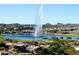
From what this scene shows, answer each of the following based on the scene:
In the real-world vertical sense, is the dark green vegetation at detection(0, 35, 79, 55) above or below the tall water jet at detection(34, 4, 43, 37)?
below

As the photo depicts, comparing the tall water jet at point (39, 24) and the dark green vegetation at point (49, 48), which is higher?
the tall water jet at point (39, 24)

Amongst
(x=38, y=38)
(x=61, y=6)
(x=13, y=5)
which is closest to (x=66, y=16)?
(x=61, y=6)

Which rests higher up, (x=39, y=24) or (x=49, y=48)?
(x=39, y=24)

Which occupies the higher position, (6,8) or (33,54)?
(6,8)

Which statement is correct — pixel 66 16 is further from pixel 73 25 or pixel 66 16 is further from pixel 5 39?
pixel 5 39

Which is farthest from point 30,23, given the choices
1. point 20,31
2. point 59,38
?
point 59,38

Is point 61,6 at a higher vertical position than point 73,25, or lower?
higher

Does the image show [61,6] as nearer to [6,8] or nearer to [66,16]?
[66,16]
